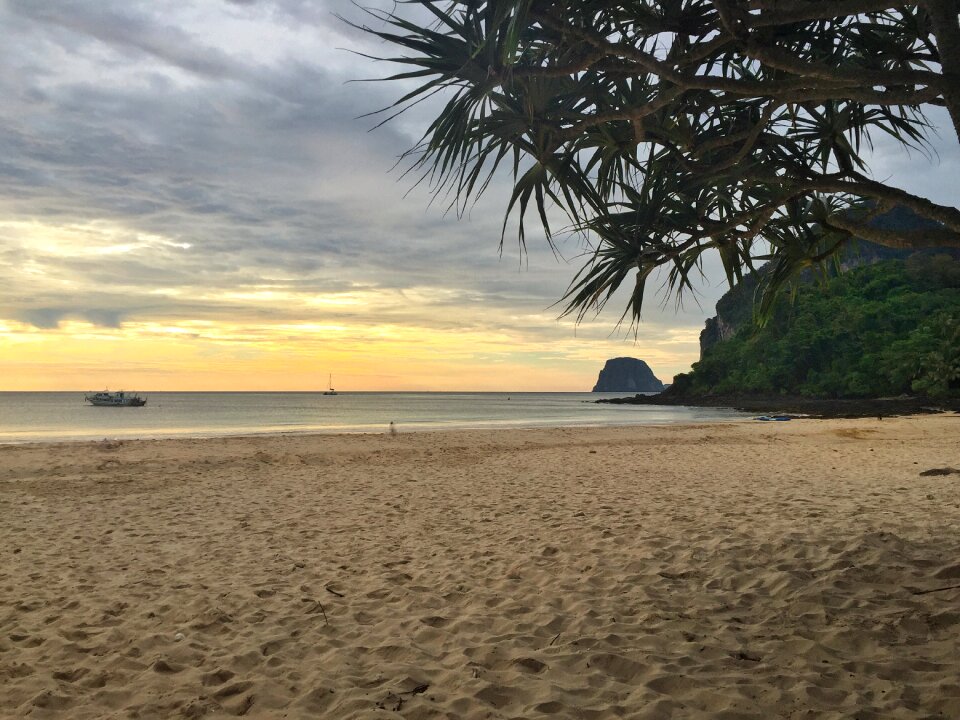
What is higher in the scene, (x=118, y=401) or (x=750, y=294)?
(x=750, y=294)

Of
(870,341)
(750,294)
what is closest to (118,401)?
(870,341)

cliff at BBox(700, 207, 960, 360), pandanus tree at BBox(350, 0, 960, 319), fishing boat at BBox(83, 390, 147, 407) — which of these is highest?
cliff at BBox(700, 207, 960, 360)

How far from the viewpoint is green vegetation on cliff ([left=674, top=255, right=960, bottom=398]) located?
42.4 m

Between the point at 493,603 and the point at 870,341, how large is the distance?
5876cm

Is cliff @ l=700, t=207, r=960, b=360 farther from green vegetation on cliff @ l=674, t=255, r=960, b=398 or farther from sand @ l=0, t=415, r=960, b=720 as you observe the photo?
sand @ l=0, t=415, r=960, b=720

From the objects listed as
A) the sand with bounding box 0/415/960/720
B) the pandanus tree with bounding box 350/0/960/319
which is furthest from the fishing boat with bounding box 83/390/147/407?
the pandanus tree with bounding box 350/0/960/319

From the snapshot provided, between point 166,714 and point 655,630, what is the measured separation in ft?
8.75

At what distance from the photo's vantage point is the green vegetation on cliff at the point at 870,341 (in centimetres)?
4241

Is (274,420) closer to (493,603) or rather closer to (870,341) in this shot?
(493,603)

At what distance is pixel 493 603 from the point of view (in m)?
4.44

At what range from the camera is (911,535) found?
5.59m

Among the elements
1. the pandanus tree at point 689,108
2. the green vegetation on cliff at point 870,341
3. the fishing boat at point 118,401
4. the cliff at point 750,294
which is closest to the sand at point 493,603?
the pandanus tree at point 689,108

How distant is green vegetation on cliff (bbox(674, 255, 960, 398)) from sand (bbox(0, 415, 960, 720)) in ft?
130

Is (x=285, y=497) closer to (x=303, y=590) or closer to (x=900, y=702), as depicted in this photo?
(x=303, y=590)
